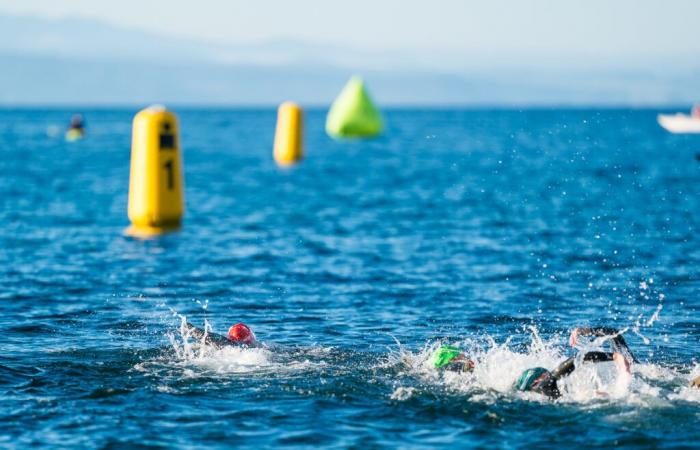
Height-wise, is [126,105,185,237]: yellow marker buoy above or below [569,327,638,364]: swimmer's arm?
above

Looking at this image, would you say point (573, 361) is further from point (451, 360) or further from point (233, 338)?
point (233, 338)

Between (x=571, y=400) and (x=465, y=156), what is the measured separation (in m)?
65.0

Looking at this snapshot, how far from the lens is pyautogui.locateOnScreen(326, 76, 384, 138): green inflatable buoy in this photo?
5872cm

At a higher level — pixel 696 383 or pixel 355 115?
pixel 355 115

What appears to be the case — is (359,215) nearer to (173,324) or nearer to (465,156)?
(173,324)

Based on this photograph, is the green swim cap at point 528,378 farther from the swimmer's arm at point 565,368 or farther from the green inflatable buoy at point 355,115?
the green inflatable buoy at point 355,115

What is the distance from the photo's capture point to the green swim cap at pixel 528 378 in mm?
13109

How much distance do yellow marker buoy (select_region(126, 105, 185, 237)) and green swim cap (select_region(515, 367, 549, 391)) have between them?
32.6 feet

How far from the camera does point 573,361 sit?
12609mm

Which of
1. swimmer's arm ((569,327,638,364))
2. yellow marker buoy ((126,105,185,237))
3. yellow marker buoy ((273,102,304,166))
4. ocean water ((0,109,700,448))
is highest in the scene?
yellow marker buoy ((273,102,304,166))

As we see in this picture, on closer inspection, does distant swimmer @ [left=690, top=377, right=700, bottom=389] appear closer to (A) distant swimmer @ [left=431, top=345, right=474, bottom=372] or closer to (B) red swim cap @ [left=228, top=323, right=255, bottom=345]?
(A) distant swimmer @ [left=431, top=345, right=474, bottom=372]

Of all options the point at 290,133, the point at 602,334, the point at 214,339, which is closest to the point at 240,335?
the point at 214,339

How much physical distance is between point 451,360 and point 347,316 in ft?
14.8

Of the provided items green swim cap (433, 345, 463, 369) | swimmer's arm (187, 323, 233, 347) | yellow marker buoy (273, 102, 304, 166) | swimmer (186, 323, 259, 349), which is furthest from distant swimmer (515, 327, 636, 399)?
A: yellow marker buoy (273, 102, 304, 166)
